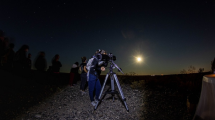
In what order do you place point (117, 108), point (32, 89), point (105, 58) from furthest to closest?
point (32, 89)
point (117, 108)
point (105, 58)

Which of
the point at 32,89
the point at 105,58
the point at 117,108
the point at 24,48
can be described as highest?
the point at 24,48

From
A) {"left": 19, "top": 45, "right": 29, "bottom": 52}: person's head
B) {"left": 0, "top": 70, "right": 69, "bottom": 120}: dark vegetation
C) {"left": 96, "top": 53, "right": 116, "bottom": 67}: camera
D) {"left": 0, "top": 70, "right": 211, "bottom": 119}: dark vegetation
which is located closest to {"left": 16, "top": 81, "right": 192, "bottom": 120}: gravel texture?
{"left": 0, "top": 70, "right": 211, "bottom": 119}: dark vegetation

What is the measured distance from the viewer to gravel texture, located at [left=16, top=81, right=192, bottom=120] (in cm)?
473

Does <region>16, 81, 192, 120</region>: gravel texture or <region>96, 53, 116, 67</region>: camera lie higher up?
<region>96, 53, 116, 67</region>: camera

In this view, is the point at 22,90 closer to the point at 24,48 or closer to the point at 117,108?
the point at 24,48

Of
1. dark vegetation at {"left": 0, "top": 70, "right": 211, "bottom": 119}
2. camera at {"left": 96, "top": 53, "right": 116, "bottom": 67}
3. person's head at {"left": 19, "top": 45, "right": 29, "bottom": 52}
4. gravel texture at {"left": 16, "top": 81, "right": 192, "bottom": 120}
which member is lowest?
gravel texture at {"left": 16, "top": 81, "right": 192, "bottom": 120}

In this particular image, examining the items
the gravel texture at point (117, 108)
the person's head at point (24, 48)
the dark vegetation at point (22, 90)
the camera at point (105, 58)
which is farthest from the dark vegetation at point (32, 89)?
the camera at point (105, 58)

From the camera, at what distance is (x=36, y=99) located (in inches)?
254

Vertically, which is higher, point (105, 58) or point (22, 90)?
point (105, 58)

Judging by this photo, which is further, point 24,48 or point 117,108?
point 24,48

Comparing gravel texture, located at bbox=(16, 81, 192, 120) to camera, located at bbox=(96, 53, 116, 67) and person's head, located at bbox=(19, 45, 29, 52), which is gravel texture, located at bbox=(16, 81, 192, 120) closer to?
camera, located at bbox=(96, 53, 116, 67)

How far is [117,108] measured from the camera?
18.0ft

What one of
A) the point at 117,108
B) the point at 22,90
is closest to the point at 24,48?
the point at 22,90

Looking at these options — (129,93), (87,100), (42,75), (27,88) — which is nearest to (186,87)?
(129,93)
